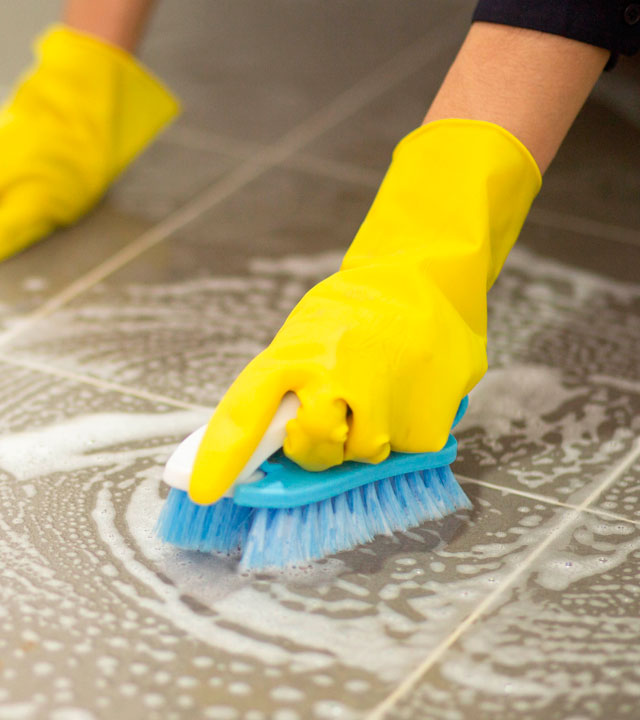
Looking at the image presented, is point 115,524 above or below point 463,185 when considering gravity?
below

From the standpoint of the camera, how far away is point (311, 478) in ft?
2.15

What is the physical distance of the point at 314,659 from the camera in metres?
0.61

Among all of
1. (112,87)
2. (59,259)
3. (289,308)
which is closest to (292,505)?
(289,308)

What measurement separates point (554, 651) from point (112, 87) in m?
0.76

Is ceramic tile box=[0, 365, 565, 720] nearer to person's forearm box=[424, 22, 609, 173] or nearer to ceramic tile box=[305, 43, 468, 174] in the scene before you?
person's forearm box=[424, 22, 609, 173]

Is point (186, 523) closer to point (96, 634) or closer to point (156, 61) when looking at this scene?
point (96, 634)

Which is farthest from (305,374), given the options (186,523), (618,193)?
(618,193)

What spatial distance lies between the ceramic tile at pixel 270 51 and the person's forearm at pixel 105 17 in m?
0.21

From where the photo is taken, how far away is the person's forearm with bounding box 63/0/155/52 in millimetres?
1110

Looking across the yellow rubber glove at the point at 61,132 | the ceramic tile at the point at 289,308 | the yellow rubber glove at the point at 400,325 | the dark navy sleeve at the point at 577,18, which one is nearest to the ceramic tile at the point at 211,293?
the ceramic tile at the point at 289,308

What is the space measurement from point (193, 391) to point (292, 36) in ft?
2.84

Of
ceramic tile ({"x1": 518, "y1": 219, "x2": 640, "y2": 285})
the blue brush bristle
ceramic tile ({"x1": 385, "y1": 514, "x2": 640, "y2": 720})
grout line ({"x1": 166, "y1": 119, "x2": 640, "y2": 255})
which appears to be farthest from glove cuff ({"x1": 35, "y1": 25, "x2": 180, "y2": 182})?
ceramic tile ({"x1": 385, "y1": 514, "x2": 640, "y2": 720})

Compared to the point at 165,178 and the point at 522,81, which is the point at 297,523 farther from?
the point at 165,178

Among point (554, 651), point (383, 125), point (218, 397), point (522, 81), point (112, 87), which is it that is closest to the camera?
point (554, 651)
